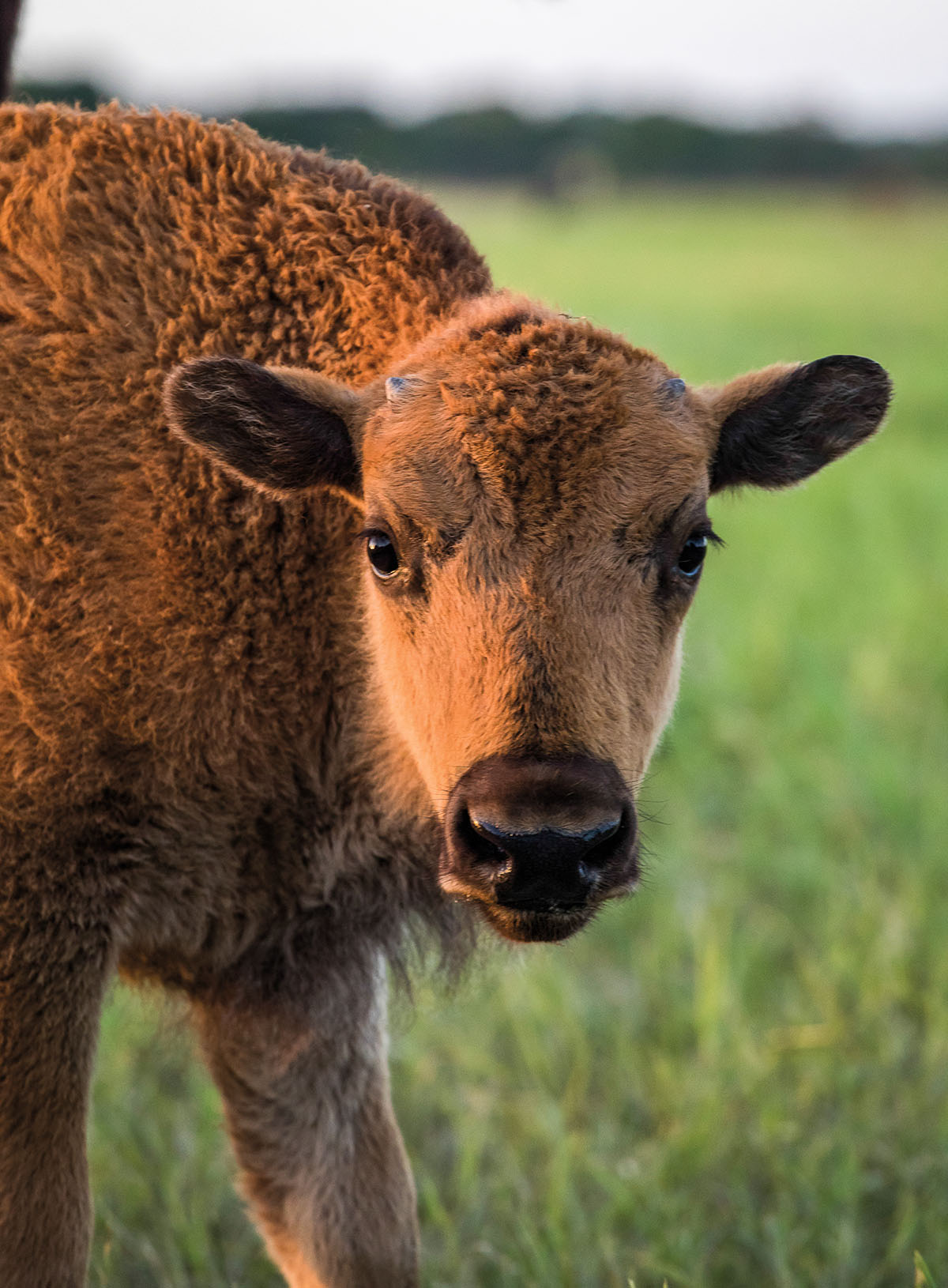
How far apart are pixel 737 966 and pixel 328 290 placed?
3.19 m

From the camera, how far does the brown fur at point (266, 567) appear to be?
9.39 feet

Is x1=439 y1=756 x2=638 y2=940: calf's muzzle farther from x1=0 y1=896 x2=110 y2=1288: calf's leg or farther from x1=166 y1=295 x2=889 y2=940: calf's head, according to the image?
x1=0 y1=896 x2=110 y2=1288: calf's leg

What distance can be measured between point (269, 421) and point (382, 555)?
369 millimetres

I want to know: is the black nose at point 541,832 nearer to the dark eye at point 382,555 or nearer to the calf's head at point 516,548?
the calf's head at point 516,548

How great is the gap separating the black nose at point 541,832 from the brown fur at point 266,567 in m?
0.06

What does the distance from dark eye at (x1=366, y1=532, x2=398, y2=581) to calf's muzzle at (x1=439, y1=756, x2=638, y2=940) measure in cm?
54

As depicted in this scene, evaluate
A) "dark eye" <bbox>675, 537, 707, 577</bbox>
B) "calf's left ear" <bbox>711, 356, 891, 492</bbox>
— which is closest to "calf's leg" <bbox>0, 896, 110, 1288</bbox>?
"dark eye" <bbox>675, 537, 707, 577</bbox>

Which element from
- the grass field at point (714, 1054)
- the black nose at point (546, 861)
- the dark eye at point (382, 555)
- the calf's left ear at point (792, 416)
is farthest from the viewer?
the grass field at point (714, 1054)

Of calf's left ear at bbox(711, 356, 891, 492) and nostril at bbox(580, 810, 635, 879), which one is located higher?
calf's left ear at bbox(711, 356, 891, 492)

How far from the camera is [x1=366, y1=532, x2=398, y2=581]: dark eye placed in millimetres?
3010

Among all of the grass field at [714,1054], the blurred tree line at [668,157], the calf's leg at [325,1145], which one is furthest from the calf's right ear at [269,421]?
the blurred tree line at [668,157]

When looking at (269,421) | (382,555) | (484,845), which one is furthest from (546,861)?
(269,421)

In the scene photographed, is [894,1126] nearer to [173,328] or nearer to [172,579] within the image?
[172,579]

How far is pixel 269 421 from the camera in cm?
302
